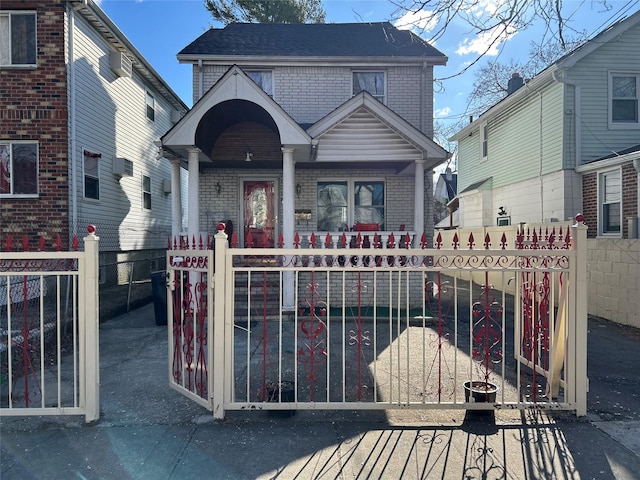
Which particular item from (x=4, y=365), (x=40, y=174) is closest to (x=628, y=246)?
(x=4, y=365)

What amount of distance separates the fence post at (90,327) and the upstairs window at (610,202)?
11.1 meters

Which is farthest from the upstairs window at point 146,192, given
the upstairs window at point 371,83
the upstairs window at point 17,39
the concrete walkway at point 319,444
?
the concrete walkway at point 319,444

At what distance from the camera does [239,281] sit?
8.77 metres

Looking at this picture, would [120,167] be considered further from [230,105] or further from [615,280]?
[615,280]

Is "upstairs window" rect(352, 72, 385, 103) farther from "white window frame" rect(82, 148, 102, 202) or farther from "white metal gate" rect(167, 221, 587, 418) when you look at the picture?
"white metal gate" rect(167, 221, 587, 418)

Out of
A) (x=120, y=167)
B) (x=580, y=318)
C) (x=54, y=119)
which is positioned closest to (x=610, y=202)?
(x=580, y=318)

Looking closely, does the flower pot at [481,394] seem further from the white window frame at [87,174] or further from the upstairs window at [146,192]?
the upstairs window at [146,192]

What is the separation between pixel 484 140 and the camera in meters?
16.3

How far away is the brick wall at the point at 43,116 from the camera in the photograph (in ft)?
28.9

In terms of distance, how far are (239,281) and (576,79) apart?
10442 millimetres

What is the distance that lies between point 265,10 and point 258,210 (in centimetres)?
1345

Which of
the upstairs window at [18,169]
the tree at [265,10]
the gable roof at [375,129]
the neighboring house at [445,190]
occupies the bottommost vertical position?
the upstairs window at [18,169]

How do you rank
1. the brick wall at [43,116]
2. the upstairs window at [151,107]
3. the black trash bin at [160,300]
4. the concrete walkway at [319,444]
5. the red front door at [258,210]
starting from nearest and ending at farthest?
the concrete walkway at [319,444] → the black trash bin at [160,300] → the brick wall at [43,116] → the red front door at [258,210] → the upstairs window at [151,107]

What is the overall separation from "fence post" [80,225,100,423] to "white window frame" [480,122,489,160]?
51.0ft
